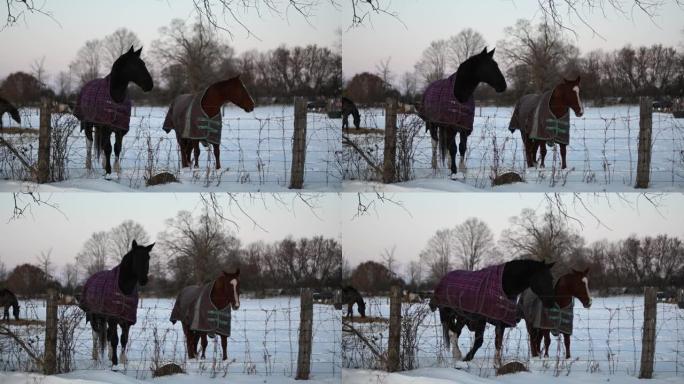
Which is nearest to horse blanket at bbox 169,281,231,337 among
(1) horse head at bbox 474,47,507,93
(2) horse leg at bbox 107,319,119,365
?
(2) horse leg at bbox 107,319,119,365

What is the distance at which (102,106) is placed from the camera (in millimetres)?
6391

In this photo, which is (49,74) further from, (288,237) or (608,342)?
(608,342)

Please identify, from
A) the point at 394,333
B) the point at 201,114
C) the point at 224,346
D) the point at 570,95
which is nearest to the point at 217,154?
the point at 201,114

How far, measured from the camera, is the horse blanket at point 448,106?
6.47 meters

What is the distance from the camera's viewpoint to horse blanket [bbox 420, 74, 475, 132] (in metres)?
6.47

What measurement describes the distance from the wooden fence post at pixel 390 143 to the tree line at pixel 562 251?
502 mm

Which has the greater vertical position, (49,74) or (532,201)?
(49,74)

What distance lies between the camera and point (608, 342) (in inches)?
254

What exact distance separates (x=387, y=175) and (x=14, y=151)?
2.44 meters

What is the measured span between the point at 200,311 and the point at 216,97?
1.38 meters

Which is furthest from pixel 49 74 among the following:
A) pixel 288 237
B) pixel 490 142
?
pixel 490 142

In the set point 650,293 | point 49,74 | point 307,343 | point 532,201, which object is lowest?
point 307,343

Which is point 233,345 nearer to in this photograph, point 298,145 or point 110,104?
point 298,145

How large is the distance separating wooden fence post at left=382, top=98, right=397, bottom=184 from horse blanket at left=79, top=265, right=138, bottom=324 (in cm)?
180
